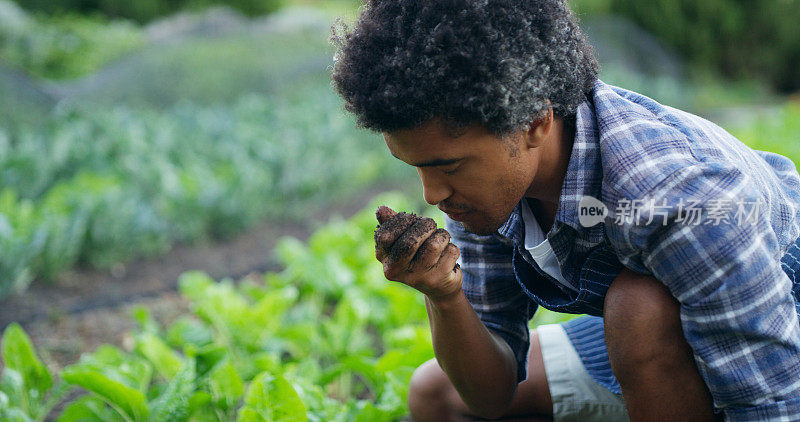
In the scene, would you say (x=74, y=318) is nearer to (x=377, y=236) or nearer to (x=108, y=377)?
(x=108, y=377)

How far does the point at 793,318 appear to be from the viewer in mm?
1301

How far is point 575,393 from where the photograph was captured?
6.26 feet

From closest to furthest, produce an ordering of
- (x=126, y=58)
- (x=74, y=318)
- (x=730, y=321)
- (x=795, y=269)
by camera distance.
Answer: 1. (x=730, y=321)
2. (x=795, y=269)
3. (x=74, y=318)
4. (x=126, y=58)

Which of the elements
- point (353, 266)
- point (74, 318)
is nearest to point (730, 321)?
point (353, 266)

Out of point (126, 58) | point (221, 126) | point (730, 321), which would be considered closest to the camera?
point (730, 321)

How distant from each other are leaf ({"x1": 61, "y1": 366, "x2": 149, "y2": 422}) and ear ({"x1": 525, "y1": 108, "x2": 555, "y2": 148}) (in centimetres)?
119

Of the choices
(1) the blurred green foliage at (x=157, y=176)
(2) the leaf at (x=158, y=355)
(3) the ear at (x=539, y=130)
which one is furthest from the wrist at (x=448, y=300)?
(1) the blurred green foliage at (x=157, y=176)

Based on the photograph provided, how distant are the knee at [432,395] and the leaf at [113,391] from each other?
0.72 metres

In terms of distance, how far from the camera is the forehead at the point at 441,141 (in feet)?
4.46

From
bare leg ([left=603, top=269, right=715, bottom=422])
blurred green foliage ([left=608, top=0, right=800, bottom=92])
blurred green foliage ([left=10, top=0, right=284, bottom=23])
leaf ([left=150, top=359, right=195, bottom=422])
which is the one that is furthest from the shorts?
blurred green foliage ([left=10, top=0, right=284, bottom=23])

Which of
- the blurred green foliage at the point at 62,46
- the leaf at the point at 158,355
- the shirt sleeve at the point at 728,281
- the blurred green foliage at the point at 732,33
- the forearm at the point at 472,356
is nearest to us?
the shirt sleeve at the point at 728,281

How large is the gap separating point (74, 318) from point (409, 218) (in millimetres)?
2372

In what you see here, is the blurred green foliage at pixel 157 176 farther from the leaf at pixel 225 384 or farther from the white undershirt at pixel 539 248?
the white undershirt at pixel 539 248

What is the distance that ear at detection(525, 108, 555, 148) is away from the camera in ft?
4.70
